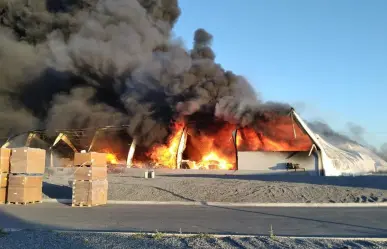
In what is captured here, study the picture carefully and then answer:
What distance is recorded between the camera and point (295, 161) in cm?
3825

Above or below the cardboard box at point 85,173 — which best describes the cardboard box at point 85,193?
below

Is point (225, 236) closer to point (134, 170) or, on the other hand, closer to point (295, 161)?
point (134, 170)

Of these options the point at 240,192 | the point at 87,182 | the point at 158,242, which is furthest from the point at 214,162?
the point at 158,242

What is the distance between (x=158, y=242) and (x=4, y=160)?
11.5 meters

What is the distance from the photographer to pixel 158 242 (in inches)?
300

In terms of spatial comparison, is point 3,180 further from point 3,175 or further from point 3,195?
point 3,195

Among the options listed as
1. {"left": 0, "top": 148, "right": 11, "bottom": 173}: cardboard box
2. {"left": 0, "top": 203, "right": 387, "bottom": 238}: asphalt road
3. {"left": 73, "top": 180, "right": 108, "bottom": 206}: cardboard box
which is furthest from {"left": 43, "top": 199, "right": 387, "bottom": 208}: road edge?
{"left": 0, "top": 148, "right": 11, "bottom": 173}: cardboard box

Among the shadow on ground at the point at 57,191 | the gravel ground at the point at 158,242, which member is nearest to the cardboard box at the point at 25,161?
the shadow on ground at the point at 57,191

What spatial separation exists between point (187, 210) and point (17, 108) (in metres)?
38.6

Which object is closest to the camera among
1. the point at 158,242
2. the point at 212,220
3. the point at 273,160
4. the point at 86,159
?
the point at 158,242

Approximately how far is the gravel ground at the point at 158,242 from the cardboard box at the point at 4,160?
9079 mm

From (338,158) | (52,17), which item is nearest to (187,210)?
(338,158)

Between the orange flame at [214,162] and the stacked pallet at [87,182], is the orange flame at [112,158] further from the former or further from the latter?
the stacked pallet at [87,182]

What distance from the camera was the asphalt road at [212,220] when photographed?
9.55 meters
